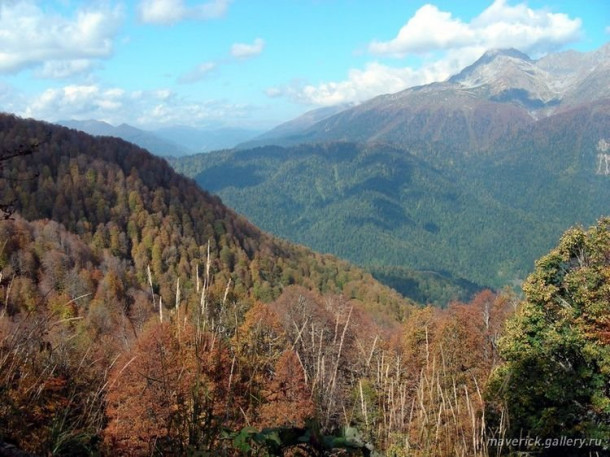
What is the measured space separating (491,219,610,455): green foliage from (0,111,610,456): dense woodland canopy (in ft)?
0.17

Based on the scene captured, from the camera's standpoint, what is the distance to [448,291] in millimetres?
170125

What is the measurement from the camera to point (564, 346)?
13.4m

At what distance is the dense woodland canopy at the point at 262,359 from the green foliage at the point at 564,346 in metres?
0.05

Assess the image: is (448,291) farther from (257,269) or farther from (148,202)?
(148,202)

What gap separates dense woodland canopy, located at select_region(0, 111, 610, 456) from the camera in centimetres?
308

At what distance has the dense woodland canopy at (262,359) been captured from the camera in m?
3.08

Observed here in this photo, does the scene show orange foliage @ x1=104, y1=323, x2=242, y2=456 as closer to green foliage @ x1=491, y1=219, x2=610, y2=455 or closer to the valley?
the valley

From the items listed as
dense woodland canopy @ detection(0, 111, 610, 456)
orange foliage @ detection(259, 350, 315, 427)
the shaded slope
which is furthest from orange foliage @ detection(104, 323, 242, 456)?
the shaded slope

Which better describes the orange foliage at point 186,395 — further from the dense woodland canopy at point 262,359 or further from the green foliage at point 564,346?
the green foliage at point 564,346

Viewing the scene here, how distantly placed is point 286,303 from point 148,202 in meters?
67.7

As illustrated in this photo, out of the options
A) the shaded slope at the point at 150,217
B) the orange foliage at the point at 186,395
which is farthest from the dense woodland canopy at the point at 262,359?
the shaded slope at the point at 150,217

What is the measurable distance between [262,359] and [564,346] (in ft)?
41.3


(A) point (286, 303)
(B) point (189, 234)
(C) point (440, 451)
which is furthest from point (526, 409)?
(B) point (189, 234)

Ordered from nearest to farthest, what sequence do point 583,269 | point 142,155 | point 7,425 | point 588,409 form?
1. point 7,425
2. point 588,409
3. point 583,269
4. point 142,155
